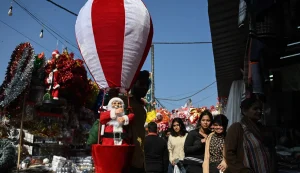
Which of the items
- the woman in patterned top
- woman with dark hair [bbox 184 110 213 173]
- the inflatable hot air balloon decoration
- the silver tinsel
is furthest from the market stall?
the woman in patterned top

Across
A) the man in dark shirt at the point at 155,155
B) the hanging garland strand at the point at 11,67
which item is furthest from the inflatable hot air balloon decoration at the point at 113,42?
the hanging garland strand at the point at 11,67

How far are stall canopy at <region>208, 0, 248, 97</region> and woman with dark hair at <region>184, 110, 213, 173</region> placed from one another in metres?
1.37

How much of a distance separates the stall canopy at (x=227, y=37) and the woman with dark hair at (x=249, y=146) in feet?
5.37

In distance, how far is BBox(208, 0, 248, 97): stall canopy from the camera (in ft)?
14.7

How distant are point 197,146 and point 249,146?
1.78 meters

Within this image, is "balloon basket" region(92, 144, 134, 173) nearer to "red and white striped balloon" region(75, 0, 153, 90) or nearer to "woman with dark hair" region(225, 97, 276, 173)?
"red and white striped balloon" region(75, 0, 153, 90)

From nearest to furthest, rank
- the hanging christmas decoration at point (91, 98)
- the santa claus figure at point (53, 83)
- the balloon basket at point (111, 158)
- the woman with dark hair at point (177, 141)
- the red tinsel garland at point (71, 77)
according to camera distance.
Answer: the balloon basket at point (111, 158) < the woman with dark hair at point (177, 141) < the santa claus figure at point (53, 83) < the red tinsel garland at point (71, 77) < the hanging christmas decoration at point (91, 98)

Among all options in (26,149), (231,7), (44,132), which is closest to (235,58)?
(231,7)

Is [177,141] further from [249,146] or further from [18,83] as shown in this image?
[18,83]

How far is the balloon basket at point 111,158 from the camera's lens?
3.18 metres

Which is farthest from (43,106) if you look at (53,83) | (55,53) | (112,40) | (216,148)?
(216,148)

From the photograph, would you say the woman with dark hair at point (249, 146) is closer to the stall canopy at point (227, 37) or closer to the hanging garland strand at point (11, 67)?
the stall canopy at point (227, 37)

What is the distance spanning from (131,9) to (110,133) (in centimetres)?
138

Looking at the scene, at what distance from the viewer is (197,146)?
480 centimetres
